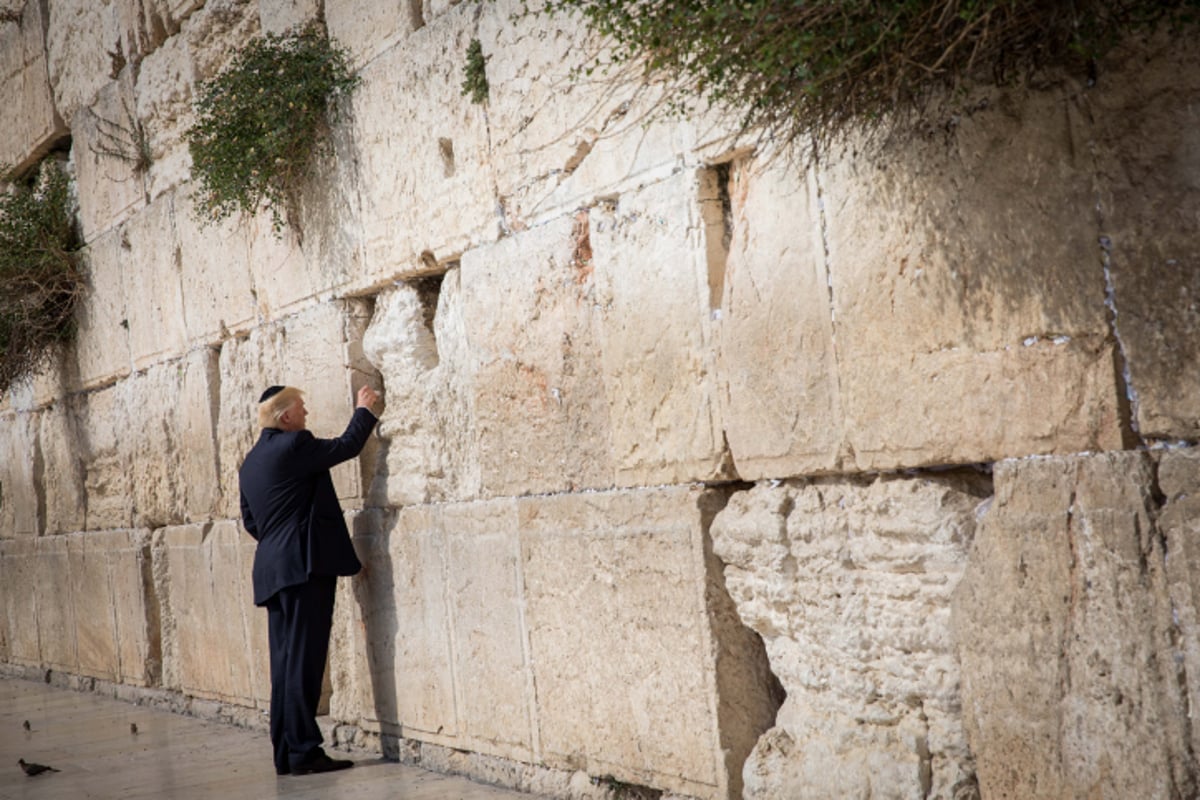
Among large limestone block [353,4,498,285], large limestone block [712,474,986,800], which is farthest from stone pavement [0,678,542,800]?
large limestone block [353,4,498,285]

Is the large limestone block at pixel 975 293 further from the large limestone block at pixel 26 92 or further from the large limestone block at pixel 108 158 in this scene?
the large limestone block at pixel 26 92

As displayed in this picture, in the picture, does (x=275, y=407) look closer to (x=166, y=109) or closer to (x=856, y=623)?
(x=166, y=109)

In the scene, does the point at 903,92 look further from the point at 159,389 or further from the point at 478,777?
the point at 159,389

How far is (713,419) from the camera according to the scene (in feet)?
13.1

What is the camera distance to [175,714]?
781 cm

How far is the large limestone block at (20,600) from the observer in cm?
1013

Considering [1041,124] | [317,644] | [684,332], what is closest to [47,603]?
[317,644]

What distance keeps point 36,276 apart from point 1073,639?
7591 millimetres

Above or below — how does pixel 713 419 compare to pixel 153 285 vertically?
below

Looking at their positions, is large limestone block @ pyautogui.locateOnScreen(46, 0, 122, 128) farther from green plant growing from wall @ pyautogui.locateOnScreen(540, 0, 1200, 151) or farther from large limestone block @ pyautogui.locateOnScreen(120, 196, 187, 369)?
green plant growing from wall @ pyautogui.locateOnScreen(540, 0, 1200, 151)

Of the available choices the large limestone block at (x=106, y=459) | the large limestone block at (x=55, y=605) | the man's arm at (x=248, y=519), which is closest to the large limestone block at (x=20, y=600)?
the large limestone block at (x=55, y=605)

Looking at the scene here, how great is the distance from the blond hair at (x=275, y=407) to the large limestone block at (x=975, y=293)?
3.04m

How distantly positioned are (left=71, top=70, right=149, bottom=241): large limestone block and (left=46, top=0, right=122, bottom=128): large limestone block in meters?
0.10

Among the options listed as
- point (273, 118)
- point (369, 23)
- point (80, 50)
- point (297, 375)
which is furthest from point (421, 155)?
point (80, 50)
